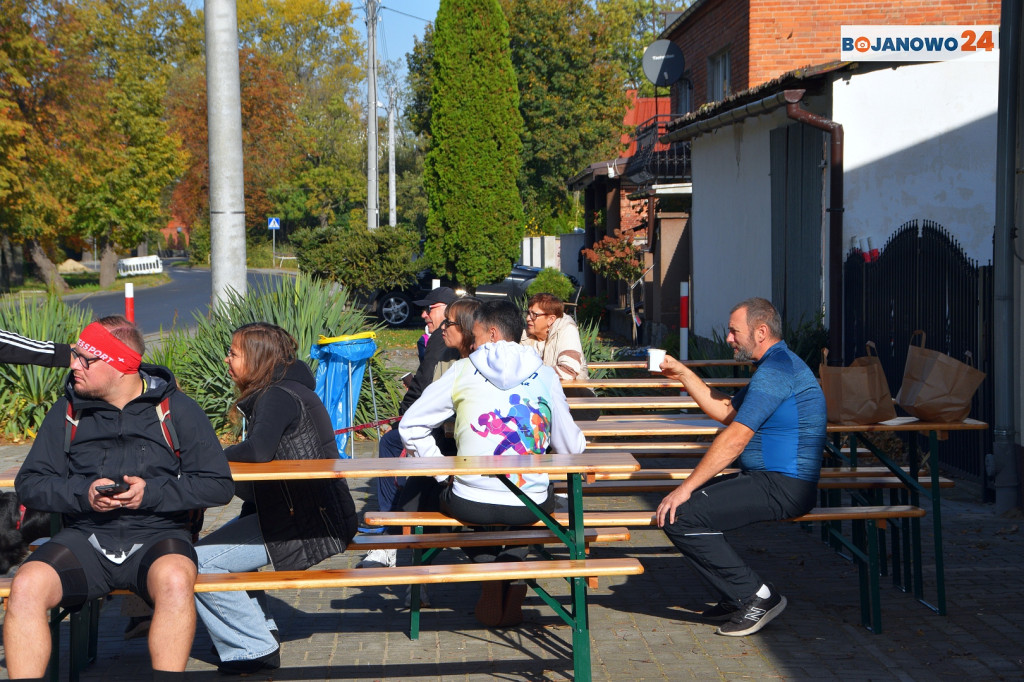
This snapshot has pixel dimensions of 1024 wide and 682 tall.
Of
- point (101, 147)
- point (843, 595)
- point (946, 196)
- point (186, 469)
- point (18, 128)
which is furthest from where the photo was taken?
point (101, 147)

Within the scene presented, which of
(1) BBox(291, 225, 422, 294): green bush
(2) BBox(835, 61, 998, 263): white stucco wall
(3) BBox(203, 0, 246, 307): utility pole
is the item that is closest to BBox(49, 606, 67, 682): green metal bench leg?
(3) BBox(203, 0, 246, 307): utility pole

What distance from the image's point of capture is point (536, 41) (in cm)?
4744

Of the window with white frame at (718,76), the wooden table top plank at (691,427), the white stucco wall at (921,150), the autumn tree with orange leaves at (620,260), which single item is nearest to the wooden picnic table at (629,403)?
the wooden table top plank at (691,427)

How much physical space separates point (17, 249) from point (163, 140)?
27.9 feet

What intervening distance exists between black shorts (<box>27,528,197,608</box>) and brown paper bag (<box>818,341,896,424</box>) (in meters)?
3.28

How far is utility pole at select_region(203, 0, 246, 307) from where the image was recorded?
34.8 ft

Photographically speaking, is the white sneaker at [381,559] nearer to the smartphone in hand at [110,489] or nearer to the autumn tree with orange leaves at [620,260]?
the smartphone in hand at [110,489]

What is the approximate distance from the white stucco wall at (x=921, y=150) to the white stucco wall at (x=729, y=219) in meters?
1.60

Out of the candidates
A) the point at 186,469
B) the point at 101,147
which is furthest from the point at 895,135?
the point at 101,147

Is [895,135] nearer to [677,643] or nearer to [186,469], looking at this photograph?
[677,643]

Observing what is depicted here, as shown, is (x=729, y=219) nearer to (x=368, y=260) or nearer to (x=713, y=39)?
(x=713, y=39)

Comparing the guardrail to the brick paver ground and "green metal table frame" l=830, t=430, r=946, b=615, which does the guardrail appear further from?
"green metal table frame" l=830, t=430, r=946, b=615

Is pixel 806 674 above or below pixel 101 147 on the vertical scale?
below

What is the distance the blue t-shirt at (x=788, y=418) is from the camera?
5.12m
